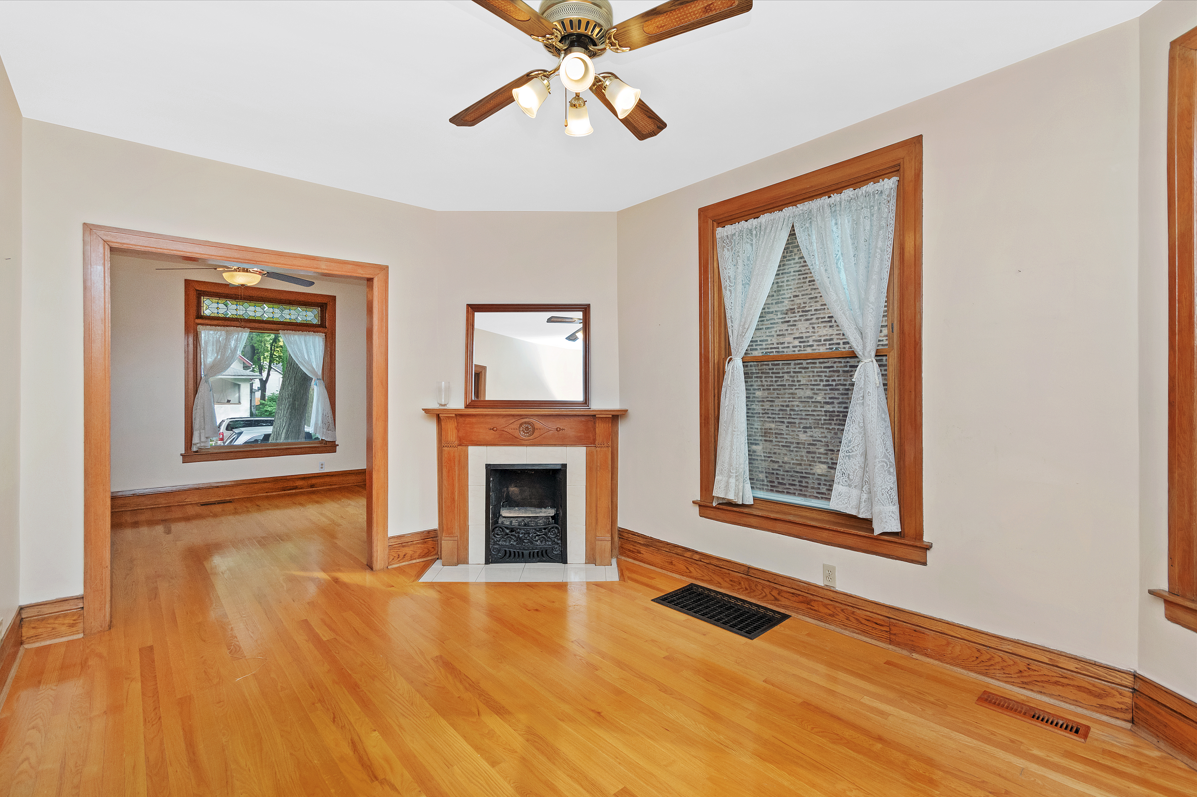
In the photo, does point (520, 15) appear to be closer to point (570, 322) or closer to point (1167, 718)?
point (570, 322)

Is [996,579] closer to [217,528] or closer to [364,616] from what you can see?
[364,616]

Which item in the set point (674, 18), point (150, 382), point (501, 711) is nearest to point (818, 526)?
point (501, 711)

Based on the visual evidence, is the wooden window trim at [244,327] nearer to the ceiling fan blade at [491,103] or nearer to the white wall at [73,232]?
the white wall at [73,232]

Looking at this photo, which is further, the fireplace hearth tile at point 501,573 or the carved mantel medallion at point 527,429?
the carved mantel medallion at point 527,429

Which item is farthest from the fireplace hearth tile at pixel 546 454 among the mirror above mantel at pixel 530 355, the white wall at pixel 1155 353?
the white wall at pixel 1155 353

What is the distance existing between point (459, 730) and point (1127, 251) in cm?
305

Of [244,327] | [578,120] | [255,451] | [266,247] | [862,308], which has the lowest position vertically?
[255,451]

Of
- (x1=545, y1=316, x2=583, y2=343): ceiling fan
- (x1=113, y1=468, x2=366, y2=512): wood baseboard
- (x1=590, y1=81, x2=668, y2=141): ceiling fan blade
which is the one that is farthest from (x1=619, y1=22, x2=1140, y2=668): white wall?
(x1=113, y1=468, x2=366, y2=512): wood baseboard

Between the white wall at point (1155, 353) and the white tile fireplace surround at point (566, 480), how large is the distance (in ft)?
9.30

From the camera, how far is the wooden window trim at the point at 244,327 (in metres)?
5.73

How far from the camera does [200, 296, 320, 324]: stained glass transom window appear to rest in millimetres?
5988

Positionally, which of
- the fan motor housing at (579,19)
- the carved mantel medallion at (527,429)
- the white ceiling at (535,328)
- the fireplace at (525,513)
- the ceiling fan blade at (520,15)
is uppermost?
the fan motor housing at (579,19)

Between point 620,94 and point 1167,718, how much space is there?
2896mm

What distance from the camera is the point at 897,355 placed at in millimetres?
2637
